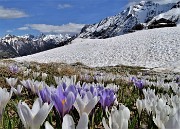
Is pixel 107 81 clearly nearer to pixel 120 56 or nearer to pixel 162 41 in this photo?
pixel 120 56

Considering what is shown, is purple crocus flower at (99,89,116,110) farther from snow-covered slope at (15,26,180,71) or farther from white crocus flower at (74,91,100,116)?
snow-covered slope at (15,26,180,71)

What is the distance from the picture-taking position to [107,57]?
37.7m

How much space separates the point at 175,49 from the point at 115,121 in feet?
117

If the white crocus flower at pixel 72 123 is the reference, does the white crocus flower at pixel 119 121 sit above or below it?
below

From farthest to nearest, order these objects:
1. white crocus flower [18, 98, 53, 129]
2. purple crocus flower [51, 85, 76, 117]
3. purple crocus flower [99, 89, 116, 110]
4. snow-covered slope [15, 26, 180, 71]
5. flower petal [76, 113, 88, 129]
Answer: snow-covered slope [15, 26, 180, 71] < purple crocus flower [99, 89, 116, 110] < purple crocus flower [51, 85, 76, 117] < white crocus flower [18, 98, 53, 129] < flower petal [76, 113, 88, 129]

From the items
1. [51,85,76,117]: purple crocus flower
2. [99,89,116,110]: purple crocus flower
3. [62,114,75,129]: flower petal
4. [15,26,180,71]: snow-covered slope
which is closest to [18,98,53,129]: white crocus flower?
[62,114,75,129]: flower petal

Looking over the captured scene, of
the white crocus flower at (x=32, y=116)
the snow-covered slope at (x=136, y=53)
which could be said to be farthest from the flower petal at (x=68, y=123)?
the snow-covered slope at (x=136, y=53)

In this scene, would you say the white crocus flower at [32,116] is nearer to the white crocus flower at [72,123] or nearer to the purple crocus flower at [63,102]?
the white crocus flower at [72,123]

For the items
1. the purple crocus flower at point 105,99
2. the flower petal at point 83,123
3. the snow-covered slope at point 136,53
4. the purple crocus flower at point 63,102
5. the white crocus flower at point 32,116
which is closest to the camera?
the flower petal at point 83,123

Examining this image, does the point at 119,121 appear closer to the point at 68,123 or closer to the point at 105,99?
the point at 68,123

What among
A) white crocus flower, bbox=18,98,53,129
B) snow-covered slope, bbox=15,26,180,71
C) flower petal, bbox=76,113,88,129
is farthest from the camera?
snow-covered slope, bbox=15,26,180,71

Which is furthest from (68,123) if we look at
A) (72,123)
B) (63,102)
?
(63,102)

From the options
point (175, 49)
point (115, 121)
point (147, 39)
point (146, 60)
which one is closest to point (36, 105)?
point (115, 121)

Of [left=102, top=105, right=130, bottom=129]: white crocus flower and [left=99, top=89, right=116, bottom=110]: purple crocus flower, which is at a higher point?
[left=102, top=105, right=130, bottom=129]: white crocus flower
